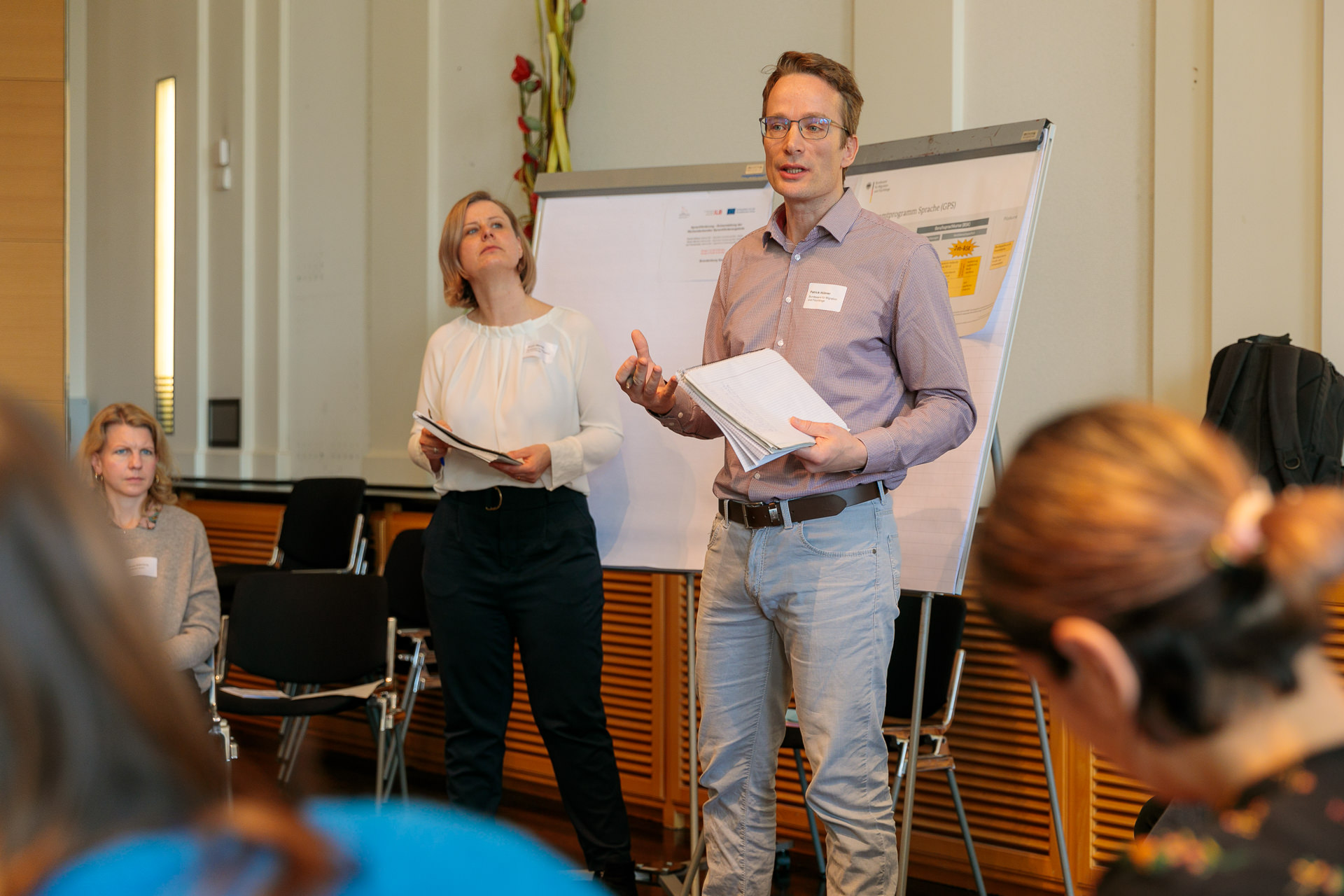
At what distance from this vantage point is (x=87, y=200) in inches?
268

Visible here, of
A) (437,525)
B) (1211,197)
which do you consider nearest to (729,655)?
(437,525)

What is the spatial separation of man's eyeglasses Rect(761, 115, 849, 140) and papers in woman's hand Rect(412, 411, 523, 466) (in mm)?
967

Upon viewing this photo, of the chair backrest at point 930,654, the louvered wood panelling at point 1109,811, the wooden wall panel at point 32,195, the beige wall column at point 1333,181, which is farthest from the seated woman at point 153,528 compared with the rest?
the wooden wall panel at point 32,195

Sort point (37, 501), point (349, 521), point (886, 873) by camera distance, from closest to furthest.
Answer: point (37, 501), point (886, 873), point (349, 521)

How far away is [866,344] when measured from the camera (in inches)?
84.8

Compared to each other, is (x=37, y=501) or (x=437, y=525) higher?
(x=37, y=501)

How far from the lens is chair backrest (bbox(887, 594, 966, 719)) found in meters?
2.89

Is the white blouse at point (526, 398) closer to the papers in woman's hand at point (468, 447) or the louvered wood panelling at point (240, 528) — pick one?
the papers in woman's hand at point (468, 447)

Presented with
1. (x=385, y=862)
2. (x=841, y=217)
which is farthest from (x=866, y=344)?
(x=385, y=862)

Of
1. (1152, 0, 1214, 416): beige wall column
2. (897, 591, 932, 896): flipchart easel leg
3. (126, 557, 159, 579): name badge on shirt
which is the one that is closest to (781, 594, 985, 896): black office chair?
(897, 591, 932, 896): flipchart easel leg

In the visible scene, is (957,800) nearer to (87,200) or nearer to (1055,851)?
(1055,851)

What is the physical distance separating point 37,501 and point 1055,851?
3024 mm

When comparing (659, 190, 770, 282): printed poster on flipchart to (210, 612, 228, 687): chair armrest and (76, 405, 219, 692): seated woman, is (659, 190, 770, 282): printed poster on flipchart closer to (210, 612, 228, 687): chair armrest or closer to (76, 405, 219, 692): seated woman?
(76, 405, 219, 692): seated woman

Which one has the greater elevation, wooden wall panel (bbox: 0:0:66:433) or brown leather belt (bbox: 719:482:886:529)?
wooden wall panel (bbox: 0:0:66:433)
